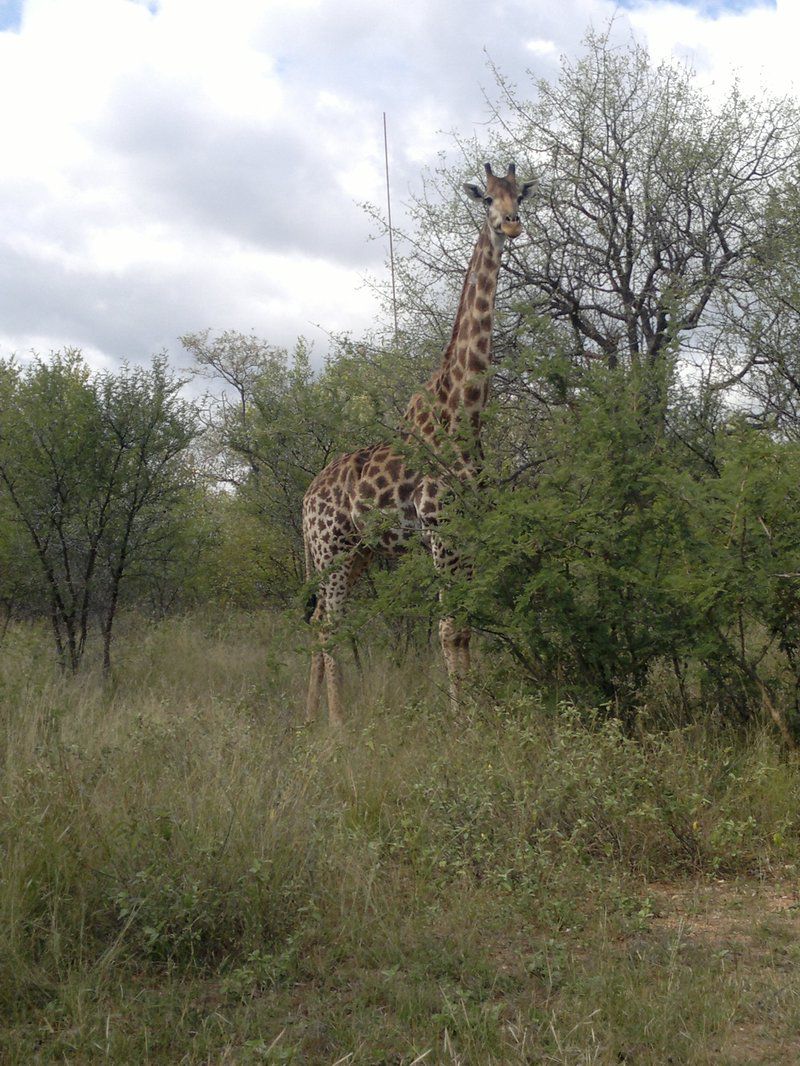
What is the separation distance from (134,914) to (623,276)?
8.87 meters

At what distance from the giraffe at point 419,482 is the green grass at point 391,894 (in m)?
1.85

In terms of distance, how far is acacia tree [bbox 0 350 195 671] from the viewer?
30.1 feet

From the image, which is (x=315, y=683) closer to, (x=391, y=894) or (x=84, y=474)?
(x=84, y=474)

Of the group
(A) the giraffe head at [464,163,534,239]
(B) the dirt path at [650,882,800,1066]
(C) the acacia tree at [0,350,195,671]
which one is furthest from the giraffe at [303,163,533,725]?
(B) the dirt path at [650,882,800,1066]

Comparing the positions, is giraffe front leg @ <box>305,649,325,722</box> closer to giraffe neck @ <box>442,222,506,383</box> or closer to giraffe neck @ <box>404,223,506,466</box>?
giraffe neck @ <box>404,223,506,466</box>

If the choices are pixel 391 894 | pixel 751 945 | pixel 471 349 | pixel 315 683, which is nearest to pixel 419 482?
pixel 471 349

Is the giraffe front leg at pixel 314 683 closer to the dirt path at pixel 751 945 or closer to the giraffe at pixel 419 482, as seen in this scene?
the giraffe at pixel 419 482

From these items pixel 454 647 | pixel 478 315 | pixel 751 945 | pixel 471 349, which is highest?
pixel 478 315

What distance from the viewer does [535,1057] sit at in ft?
9.68

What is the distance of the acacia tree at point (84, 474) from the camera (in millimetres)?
9172

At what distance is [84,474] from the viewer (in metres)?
9.30

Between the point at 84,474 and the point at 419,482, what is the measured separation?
3.13 m

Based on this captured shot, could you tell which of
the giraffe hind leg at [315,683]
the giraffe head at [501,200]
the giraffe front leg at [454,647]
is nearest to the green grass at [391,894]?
the giraffe front leg at [454,647]

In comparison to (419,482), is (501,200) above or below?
above
